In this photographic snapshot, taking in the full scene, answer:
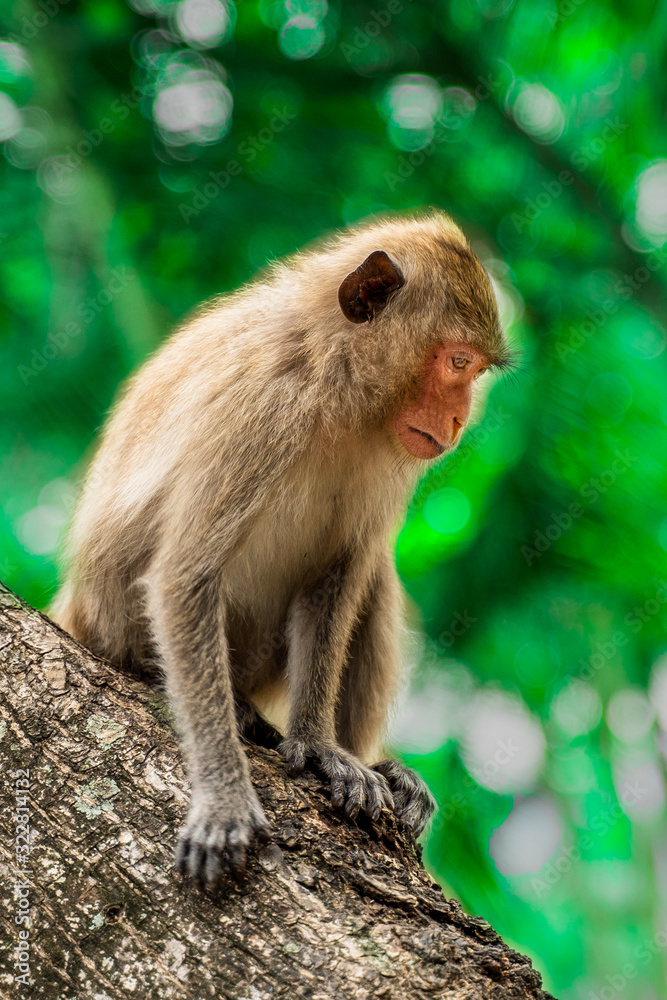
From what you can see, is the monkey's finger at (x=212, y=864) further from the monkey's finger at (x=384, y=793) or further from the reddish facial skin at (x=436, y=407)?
the reddish facial skin at (x=436, y=407)

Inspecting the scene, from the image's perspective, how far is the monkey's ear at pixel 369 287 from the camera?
469cm

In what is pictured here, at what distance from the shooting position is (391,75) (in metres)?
8.30

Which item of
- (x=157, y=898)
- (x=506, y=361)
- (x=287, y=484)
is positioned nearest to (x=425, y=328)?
(x=506, y=361)

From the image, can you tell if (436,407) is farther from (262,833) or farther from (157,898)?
(157,898)

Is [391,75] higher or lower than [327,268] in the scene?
higher

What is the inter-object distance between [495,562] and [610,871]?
3.34 metres

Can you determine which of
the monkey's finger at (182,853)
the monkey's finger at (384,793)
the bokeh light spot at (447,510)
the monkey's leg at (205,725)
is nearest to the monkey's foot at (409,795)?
the monkey's finger at (384,793)

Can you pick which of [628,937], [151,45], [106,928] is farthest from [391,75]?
[628,937]

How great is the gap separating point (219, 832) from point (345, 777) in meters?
0.98

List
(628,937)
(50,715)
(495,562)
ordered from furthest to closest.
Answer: (628,937), (495,562), (50,715)

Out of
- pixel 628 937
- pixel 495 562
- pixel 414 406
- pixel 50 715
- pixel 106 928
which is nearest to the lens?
pixel 106 928

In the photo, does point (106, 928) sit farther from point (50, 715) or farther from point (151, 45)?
point (151, 45)

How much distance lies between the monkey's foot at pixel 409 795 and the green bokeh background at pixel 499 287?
234cm

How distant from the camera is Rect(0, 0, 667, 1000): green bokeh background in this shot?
302 inches
